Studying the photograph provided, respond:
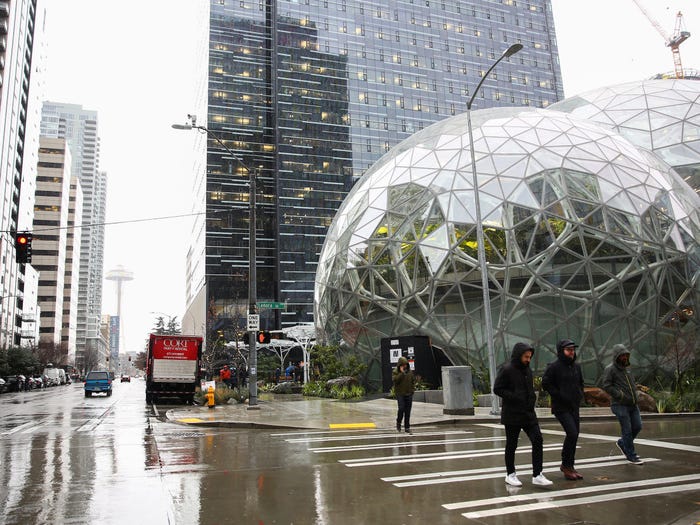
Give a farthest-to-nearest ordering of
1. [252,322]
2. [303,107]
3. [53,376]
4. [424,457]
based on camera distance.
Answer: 1. [303,107]
2. [53,376]
3. [252,322]
4. [424,457]

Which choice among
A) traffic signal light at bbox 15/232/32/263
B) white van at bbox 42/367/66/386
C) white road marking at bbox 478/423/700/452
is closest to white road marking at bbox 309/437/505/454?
white road marking at bbox 478/423/700/452

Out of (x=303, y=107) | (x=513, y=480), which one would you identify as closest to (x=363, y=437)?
(x=513, y=480)

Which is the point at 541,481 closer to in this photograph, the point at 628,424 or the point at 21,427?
the point at 628,424

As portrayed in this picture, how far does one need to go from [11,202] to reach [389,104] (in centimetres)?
6534

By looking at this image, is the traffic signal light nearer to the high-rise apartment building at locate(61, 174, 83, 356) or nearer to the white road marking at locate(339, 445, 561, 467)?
the white road marking at locate(339, 445, 561, 467)

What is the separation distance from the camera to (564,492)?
6344mm

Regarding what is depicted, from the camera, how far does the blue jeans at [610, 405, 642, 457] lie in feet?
26.6

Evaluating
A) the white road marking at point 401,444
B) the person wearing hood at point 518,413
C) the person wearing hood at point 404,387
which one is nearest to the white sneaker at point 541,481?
the person wearing hood at point 518,413

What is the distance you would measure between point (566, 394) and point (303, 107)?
92174 millimetres

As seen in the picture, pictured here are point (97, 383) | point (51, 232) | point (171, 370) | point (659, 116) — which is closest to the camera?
point (171, 370)

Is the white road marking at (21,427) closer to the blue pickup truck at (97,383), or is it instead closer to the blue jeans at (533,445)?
the blue jeans at (533,445)

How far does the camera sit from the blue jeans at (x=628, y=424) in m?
8.09

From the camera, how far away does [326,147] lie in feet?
306

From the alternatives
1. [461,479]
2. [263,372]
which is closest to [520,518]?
[461,479]
